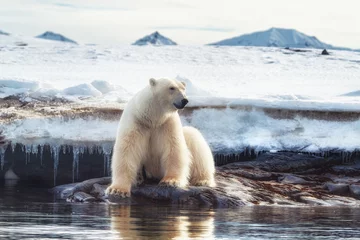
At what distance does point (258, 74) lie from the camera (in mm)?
28484

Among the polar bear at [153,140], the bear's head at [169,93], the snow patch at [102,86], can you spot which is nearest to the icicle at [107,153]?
the polar bear at [153,140]

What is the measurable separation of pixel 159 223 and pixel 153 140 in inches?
120

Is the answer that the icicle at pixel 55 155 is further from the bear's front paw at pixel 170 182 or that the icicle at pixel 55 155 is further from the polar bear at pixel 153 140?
the bear's front paw at pixel 170 182

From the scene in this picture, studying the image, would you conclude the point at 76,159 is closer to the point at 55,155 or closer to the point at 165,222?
the point at 55,155

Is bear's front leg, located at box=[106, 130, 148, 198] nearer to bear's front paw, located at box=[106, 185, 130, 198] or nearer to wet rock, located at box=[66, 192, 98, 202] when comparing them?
bear's front paw, located at box=[106, 185, 130, 198]

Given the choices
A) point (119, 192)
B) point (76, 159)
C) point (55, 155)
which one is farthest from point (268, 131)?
point (119, 192)

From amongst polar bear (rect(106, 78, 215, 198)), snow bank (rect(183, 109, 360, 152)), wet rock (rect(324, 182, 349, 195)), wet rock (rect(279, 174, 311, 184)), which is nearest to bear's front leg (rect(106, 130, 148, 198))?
polar bear (rect(106, 78, 215, 198))

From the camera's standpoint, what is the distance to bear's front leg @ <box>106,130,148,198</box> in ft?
33.4

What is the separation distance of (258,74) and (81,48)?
1187cm

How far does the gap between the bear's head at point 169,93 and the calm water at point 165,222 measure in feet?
4.70

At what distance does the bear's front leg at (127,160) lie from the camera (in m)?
10.2

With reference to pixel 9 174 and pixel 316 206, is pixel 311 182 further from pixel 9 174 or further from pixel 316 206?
pixel 9 174

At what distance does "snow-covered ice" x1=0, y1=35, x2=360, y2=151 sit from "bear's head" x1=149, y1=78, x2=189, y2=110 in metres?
4.40

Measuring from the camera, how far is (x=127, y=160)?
1023 centimetres
